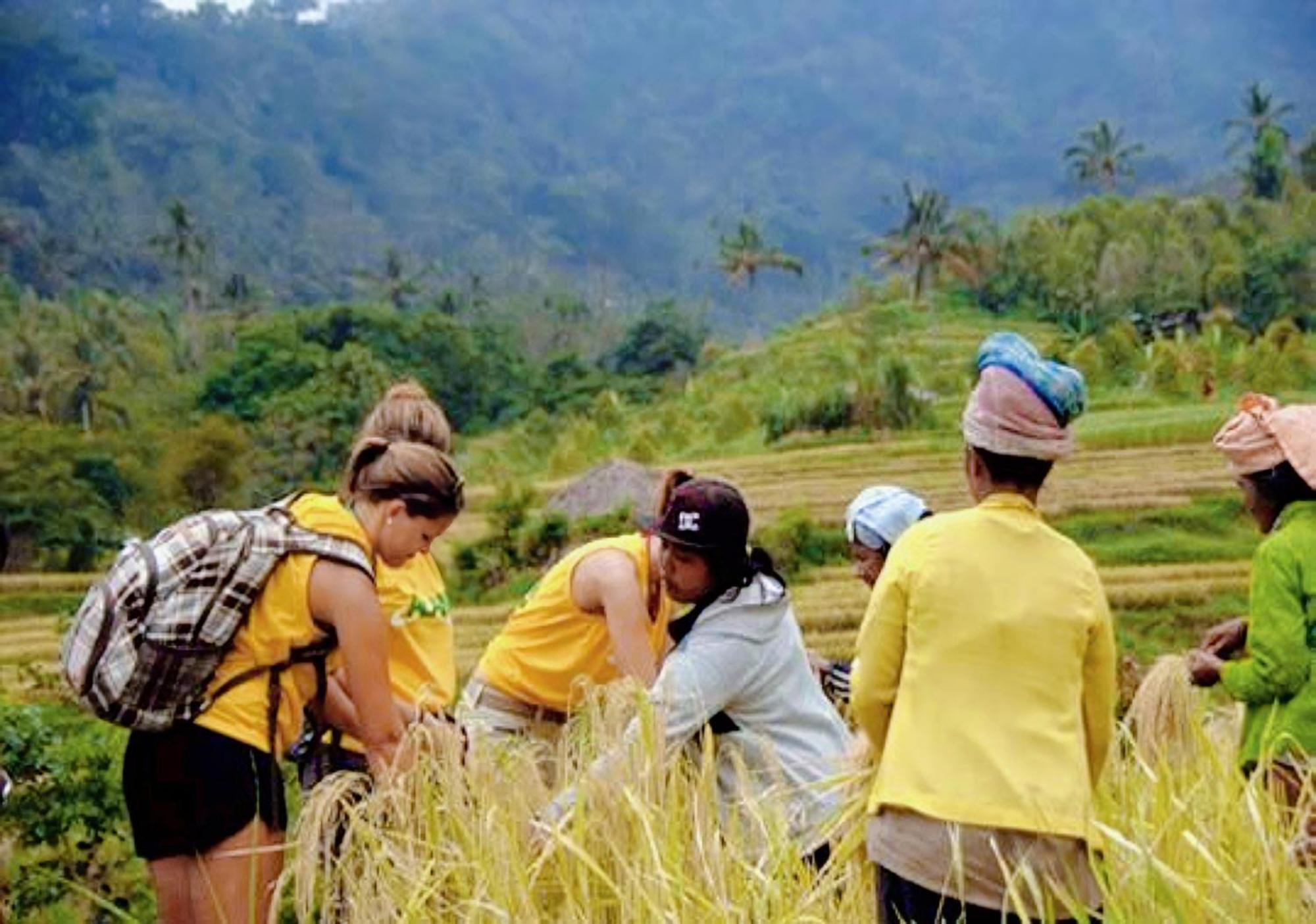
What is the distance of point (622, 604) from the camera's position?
2545 millimetres

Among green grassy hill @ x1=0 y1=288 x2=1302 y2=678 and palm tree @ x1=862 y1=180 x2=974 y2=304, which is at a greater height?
palm tree @ x1=862 y1=180 x2=974 y2=304

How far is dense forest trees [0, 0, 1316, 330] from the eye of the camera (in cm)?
7019

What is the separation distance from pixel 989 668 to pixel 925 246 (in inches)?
1253

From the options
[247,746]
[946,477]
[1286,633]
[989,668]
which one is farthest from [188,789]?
[946,477]

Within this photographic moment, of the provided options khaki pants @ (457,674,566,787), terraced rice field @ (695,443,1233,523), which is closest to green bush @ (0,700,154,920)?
khaki pants @ (457,674,566,787)

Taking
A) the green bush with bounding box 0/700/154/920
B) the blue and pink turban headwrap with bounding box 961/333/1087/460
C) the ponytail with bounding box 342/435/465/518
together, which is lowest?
the green bush with bounding box 0/700/154/920

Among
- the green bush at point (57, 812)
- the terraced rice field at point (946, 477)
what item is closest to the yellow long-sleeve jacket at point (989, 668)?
the green bush at point (57, 812)

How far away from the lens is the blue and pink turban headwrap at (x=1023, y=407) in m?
1.85

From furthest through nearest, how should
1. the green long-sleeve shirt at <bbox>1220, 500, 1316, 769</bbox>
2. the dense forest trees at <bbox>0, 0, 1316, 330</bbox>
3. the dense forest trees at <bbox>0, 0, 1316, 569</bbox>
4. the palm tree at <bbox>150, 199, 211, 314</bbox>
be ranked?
the dense forest trees at <bbox>0, 0, 1316, 330</bbox> → the palm tree at <bbox>150, 199, 211, 314</bbox> → the dense forest trees at <bbox>0, 0, 1316, 569</bbox> → the green long-sleeve shirt at <bbox>1220, 500, 1316, 769</bbox>

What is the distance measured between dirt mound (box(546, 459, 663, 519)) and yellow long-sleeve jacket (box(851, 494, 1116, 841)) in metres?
13.9

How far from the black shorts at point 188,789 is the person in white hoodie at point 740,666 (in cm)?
54

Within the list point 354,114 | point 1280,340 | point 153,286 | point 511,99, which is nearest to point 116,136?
point 153,286

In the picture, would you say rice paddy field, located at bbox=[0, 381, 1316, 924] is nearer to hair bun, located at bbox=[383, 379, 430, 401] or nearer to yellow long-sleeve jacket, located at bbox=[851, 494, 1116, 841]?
yellow long-sleeve jacket, located at bbox=[851, 494, 1116, 841]

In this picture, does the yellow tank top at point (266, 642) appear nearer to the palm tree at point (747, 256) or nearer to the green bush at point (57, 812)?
the green bush at point (57, 812)
